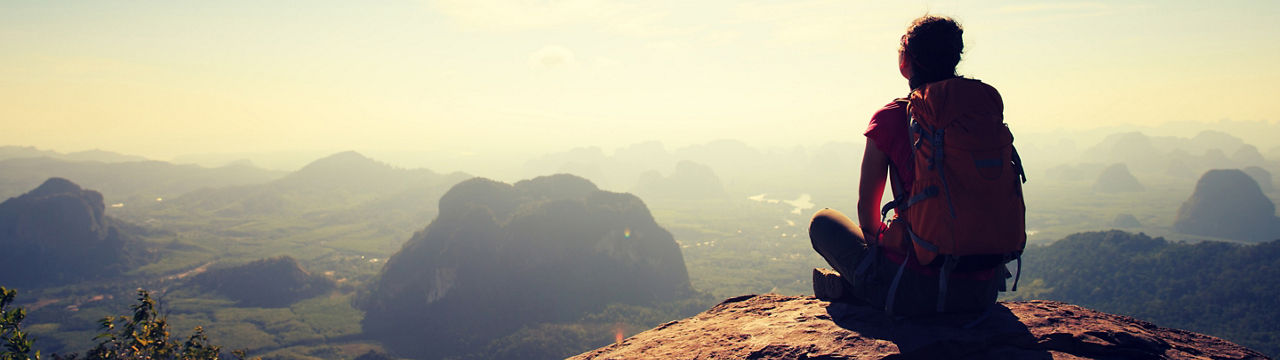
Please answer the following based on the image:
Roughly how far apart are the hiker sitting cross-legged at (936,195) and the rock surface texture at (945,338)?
0.23 meters

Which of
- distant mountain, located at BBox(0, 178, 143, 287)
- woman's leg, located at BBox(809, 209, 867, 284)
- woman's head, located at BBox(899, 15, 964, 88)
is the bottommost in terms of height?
distant mountain, located at BBox(0, 178, 143, 287)

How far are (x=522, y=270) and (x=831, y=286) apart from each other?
90.4 m

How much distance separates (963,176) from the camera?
3986 mm

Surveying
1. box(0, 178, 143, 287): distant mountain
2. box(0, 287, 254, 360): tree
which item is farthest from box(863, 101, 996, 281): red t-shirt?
box(0, 178, 143, 287): distant mountain

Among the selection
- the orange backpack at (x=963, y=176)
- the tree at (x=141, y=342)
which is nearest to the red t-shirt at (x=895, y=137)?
the orange backpack at (x=963, y=176)

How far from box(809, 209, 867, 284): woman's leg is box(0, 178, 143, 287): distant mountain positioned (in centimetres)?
16528

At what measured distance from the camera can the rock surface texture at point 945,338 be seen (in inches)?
177

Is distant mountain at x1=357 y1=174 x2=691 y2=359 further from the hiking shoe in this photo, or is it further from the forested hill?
the hiking shoe

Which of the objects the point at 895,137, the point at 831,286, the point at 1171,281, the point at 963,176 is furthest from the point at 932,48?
the point at 1171,281

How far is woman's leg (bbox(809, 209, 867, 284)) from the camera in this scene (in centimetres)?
496

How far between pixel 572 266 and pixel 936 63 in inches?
3571

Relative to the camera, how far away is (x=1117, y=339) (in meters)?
4.64

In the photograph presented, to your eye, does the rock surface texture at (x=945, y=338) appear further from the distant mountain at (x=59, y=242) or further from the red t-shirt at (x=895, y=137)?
the distant mountain at (x=59, y=242)

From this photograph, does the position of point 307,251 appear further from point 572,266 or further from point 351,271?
point 572,266
